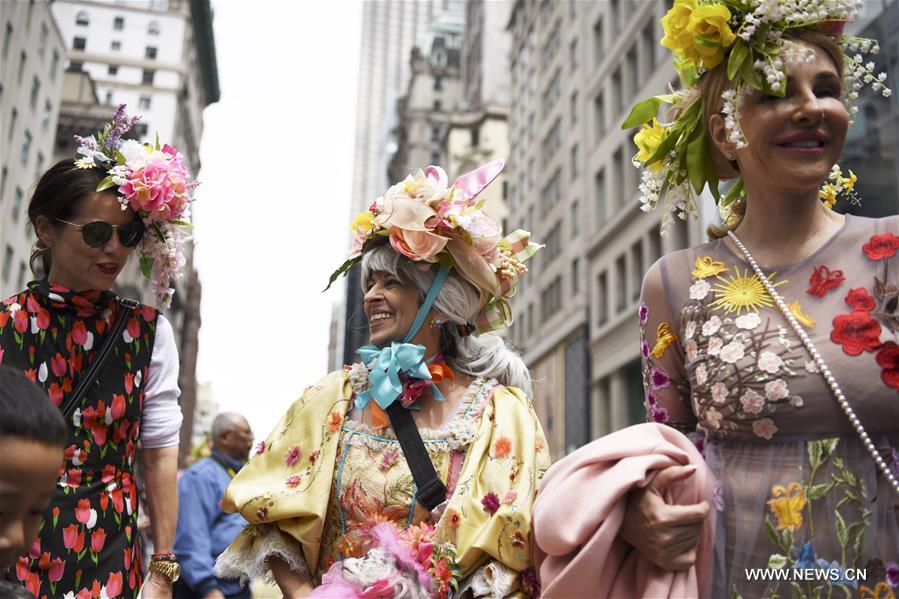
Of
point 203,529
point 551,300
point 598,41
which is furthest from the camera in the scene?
point 551,300

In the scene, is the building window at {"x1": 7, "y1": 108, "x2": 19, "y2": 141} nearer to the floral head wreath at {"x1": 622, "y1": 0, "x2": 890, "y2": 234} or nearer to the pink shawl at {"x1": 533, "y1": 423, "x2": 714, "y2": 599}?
the floral head wreath at {"x1": 622, "y1": 0, "x2": 890, "y2": 234}

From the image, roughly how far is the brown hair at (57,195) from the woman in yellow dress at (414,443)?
107 centimetres

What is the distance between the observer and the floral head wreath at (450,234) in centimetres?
372

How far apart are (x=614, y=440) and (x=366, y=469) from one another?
4.28 ft

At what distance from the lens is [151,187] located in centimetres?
373

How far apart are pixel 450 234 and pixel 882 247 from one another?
70.0 inches

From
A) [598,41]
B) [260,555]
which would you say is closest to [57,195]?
[260,555]

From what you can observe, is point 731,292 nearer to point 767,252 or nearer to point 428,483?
point 767,252

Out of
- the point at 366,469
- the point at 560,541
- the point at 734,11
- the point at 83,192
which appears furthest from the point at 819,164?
the point at 83,192

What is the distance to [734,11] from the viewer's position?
2734mm

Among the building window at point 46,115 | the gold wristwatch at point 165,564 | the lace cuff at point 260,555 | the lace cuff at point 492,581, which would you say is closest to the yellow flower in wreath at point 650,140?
the lace cuff at point 492,581

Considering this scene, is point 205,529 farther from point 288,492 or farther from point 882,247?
point 882,247

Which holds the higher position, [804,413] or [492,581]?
[804,413]

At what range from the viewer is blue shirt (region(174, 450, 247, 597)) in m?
7.02
